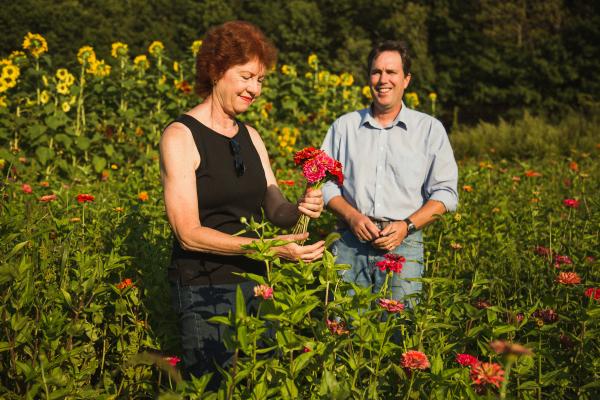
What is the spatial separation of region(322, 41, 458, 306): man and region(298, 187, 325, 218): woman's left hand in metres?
0.85

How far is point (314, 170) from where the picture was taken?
2080 millimetres

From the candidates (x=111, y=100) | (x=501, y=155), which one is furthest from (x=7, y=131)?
(x=501, y=155)

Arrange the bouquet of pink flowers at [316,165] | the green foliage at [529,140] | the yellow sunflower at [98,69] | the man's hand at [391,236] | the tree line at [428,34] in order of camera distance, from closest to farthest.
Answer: the bouquet of pink flowers at [316,165] → the man's hand at [391,236] → the yellow sunflower at [98,69] → the green foliage at [529,140] → the tree line at [428,34]

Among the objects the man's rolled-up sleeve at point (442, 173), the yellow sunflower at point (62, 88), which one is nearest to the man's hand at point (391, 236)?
the man's rolled-up sleeve at point (442, 173)

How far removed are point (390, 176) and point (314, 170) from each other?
1.15 m

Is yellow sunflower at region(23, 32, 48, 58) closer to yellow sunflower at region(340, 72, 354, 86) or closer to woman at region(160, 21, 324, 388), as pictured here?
yellow sunflower at region(340, 72, 354, 86)

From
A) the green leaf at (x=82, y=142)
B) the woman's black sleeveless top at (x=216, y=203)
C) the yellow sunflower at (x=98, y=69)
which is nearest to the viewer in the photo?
the woman's black sleeveless top at (x=216, y=203)

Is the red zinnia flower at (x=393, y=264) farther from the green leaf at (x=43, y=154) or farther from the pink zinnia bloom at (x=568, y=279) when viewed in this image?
the green leaf at (x=43, y=154)

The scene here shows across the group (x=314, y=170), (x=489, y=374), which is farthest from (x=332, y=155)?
(x=489, y=374)

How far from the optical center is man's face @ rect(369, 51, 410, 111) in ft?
10.4

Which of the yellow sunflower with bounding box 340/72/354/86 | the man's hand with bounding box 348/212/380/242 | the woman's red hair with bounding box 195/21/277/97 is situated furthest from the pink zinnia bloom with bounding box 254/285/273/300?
the yellow sunflower with bounding box 340/72/354/86

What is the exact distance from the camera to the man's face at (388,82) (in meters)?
3.18

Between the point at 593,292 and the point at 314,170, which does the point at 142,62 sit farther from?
the point at 593,292

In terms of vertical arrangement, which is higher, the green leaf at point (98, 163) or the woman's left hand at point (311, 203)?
the woman's left hand at point (311, 203)
